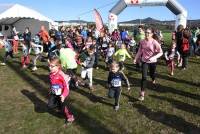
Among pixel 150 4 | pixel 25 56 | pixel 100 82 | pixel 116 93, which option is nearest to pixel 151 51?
pixel 116 93

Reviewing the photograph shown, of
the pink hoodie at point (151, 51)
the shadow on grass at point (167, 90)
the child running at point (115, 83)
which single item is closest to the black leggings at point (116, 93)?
the child running at point (115, 83)

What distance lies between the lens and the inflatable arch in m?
27.3

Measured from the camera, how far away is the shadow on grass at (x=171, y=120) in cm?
750

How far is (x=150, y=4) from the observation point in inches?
1107

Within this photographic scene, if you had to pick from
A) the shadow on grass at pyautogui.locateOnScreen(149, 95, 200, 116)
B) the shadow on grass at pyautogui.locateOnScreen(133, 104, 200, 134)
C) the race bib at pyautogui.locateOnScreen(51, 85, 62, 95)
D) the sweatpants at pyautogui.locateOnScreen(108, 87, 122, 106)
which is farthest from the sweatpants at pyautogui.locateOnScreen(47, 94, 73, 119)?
the shadow on grass at pyautogui.locateOnScreen(149, 95, 200, 116)

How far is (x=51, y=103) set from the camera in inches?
318

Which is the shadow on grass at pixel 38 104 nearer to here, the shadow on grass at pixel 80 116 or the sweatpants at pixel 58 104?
the shadow on grass at pixel 80 116

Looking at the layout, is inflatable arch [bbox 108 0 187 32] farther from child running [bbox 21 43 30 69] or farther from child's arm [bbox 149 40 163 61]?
child's arm [bbox 149 40 163 61]

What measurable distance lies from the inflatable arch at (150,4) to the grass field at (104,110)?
14.9 m

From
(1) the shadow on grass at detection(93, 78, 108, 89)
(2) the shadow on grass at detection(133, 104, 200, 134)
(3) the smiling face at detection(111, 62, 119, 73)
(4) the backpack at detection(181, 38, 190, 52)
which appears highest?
(4) the backpack at detection(181, 38, 190, 52)

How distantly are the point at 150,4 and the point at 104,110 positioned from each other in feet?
67.6

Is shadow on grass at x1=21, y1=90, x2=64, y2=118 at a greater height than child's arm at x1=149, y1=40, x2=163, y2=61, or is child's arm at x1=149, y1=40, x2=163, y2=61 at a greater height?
child's arm at x1=149, y1=40, x2=163, y2=61

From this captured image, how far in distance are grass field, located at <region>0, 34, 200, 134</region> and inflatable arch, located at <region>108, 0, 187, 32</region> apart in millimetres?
14874

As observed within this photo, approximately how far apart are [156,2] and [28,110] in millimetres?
20897
